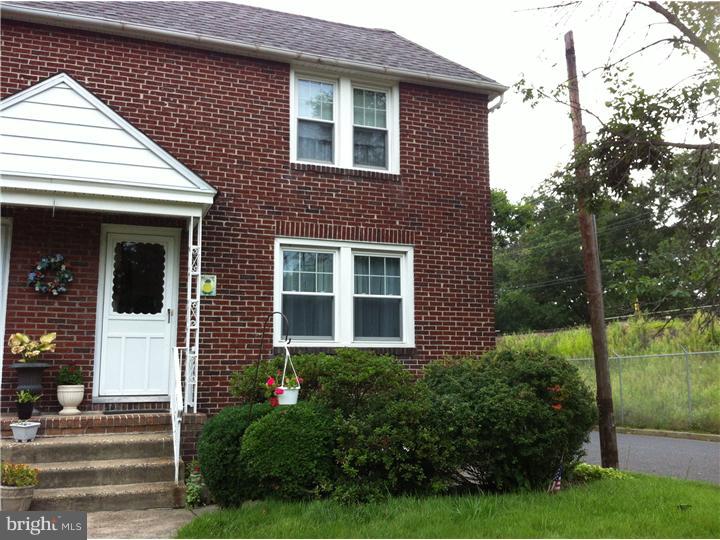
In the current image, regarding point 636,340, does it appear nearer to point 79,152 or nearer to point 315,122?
point 315,122

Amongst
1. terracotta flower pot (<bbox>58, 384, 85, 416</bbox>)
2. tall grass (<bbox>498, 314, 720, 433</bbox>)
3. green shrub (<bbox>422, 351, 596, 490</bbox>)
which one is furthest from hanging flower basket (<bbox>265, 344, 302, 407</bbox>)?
tall grass (<bbox>498, 314, 720, 433</bbox>)

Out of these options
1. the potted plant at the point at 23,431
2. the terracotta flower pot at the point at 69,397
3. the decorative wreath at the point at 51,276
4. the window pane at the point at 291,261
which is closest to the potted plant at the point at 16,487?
the potted plant at the point at 23,431

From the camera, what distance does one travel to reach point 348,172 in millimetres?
10109

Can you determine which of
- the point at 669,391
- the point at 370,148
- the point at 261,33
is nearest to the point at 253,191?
the point at 370,148

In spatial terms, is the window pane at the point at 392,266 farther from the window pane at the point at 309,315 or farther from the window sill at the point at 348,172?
the window sill at the point at 348,172

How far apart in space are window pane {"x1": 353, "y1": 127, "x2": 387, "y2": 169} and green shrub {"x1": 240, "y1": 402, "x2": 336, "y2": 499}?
5110 mm

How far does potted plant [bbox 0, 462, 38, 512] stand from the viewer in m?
6.02

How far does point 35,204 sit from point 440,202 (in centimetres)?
580

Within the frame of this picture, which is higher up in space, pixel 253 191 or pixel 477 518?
pixel 253 191

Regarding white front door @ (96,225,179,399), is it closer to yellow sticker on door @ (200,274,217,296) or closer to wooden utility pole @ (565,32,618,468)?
yellow sticker on door @ (200,274,217,296)

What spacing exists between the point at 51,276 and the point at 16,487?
121 inches

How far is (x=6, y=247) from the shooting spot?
27.1 ft

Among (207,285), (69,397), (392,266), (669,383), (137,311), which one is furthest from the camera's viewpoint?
(669,383)

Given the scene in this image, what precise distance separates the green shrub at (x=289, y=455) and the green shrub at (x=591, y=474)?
319 cm
